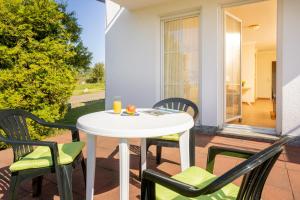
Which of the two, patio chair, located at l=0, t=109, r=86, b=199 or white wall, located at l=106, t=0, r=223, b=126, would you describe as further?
white wall, located at l=106, t=0, r=223, b=126

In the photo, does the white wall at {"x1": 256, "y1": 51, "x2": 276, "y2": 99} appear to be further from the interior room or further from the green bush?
the green bush

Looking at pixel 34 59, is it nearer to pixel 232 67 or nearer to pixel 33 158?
pixel 33 158

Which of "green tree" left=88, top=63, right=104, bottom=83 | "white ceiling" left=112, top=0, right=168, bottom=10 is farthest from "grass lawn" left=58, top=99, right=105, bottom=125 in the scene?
"green tree" left=88, top=63, right=104, bottom=83

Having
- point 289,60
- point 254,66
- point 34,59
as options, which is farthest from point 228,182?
point 254,66

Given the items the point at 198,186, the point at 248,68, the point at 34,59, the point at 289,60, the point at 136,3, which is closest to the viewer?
the point at 198,186

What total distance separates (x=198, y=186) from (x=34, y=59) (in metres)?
4.16

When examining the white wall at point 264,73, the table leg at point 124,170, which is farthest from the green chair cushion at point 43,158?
the white wall at point 264,73

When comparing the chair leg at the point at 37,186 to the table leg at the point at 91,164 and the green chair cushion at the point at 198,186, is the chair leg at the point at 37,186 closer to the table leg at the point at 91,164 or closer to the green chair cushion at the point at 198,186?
the table leg at the point at 91,164

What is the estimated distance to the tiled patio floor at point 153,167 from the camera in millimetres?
2479

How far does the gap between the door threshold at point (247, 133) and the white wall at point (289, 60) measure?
0.98ft

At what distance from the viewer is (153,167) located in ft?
10.5

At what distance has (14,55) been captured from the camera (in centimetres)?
436

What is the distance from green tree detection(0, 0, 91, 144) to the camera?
14.0ft

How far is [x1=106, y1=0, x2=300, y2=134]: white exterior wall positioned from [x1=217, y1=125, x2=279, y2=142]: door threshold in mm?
237
